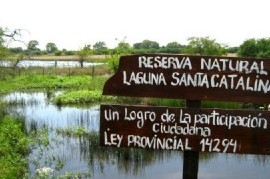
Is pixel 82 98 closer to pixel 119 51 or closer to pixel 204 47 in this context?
pixel 119 51

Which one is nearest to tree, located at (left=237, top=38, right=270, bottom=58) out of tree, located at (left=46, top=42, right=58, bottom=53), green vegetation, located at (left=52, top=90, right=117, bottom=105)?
green vegetation, located at (left=52, top=90, right=117, bottom=105)

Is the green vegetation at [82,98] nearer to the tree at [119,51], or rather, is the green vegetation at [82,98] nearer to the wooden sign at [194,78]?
the tree at [119,51]

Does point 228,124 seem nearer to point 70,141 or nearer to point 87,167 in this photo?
point 87,167

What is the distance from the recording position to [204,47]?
34469 millimetres

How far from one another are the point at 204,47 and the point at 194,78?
3076 centimetres

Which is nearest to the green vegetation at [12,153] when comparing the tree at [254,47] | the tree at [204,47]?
the tree at [204,47]

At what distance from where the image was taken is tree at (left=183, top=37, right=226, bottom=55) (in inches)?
1336

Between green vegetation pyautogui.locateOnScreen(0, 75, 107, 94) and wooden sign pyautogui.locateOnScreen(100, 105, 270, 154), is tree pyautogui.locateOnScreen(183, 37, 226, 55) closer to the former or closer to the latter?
green vegetation pyautogui.locateOnScreen(0, 75, 107, 94)

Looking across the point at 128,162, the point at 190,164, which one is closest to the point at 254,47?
the point at 128,162

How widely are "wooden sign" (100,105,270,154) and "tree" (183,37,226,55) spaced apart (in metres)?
29.8

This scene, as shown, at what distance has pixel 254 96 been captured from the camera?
434 cm

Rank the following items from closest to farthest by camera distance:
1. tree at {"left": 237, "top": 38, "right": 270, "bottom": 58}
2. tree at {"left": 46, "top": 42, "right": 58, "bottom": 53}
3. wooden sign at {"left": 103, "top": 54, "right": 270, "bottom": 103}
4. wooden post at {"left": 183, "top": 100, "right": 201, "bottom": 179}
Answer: wooden sign at {"left": 103, "top": 54, "right": 270, "bottom": 103} → wooden post at {"left": 183, "top": 100, "right": 201, "bottom": 179} → tree at {"left": 237, "top": 38, "right": 270, "bottom": 58} → tree at {"left": 46, "top": 42, "right": 58, "bottom": 53}

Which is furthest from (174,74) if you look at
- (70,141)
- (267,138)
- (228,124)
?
(70,141)

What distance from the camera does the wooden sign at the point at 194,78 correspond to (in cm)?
431
